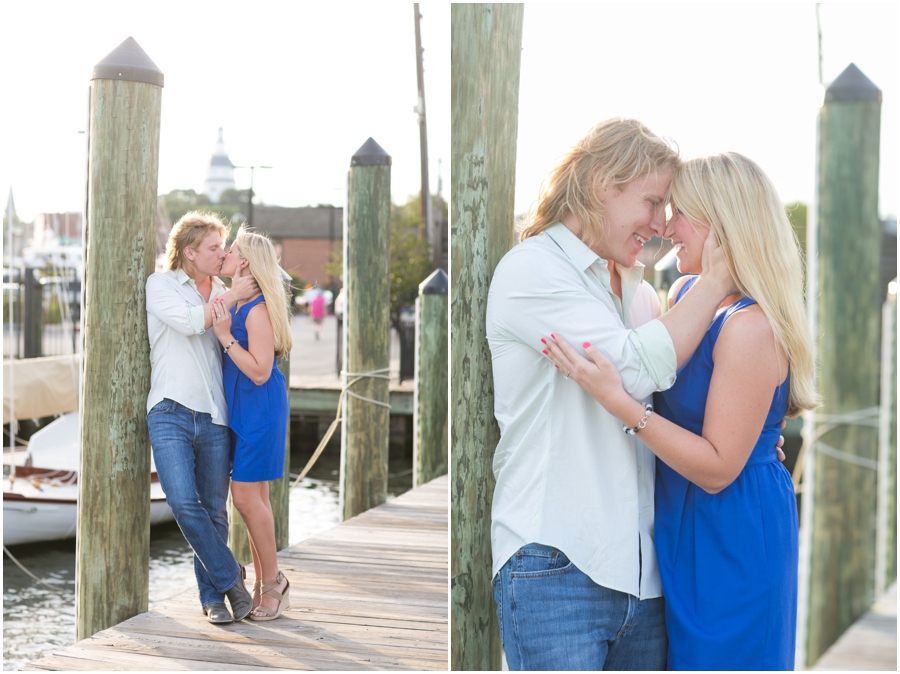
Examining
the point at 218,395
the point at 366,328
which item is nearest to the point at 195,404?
the point at 218,395

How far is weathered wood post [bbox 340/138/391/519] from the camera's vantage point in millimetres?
6516

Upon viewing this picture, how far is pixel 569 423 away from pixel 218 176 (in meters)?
77.8

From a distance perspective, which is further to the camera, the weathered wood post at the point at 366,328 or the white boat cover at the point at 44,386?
the white boat cover at the point at 44,386

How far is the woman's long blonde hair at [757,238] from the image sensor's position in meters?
2.00

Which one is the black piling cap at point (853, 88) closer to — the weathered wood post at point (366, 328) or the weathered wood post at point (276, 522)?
the weathered wood post at point (366, 328)

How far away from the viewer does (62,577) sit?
8.84 meters

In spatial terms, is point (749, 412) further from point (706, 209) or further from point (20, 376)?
point (20, 376)

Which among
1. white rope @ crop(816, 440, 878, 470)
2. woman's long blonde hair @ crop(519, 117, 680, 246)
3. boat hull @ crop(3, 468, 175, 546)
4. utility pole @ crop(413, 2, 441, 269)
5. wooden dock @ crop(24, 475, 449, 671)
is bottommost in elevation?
boat hull @ crop(3, 468, 175, 546)

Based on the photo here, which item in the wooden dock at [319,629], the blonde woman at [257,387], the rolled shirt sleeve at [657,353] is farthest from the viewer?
the blonde woman at [257,387]

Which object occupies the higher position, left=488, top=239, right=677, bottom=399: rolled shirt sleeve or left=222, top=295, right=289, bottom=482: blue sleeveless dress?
left=488, top=239, right=677, bottom=399: rolled shirt sleeve

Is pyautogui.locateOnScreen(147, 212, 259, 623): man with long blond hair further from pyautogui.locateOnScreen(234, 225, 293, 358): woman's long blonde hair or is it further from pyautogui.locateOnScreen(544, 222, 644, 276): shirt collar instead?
pyautogui.locateOnScreen(544, 222, 644, 276): shirt collar

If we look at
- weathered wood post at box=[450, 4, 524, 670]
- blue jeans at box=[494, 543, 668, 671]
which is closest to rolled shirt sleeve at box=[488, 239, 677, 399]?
weathered wood post at box=[450, 4, 524, 670]

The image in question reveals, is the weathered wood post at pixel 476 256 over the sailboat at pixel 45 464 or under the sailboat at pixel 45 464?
over

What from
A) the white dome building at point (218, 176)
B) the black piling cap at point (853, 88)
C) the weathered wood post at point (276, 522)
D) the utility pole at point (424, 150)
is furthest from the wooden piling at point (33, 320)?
the white dome building at point (218, 176)
